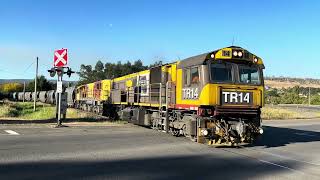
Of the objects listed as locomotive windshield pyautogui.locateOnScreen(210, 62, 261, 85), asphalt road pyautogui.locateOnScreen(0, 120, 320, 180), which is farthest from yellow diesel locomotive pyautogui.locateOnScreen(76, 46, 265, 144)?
asphalt road pyautogui.locateOnScreen(0, 120, 320, 180)

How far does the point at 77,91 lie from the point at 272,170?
46251mm

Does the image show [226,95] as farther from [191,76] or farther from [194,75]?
[191,76]

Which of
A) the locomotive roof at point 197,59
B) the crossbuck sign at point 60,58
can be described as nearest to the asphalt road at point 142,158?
the locomotive roof at point 197,59

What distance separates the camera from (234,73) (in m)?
16.0

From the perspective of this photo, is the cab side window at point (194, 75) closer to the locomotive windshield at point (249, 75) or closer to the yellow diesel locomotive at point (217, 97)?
the yellow diesel locomotive at point (217, 97)

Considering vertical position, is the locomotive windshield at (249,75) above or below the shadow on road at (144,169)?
above

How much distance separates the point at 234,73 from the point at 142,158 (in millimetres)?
5474

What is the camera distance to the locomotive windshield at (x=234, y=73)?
1577 centimetres

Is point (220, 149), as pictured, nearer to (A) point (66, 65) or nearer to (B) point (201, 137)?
(B) point (201, 137)

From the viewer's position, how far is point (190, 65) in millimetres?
16812

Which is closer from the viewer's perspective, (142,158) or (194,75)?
(142,158)

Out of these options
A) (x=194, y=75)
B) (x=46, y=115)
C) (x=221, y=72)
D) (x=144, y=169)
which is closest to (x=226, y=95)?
(x=221, y=72)

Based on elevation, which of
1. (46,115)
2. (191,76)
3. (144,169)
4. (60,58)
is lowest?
(144,169)

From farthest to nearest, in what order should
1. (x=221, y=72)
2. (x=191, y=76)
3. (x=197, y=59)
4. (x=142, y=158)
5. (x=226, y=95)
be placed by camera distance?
(x=191, y=76) < (x=197, y=59) < (x=221, y=72) < (x=226, y=95) < (x=142, y=158)
